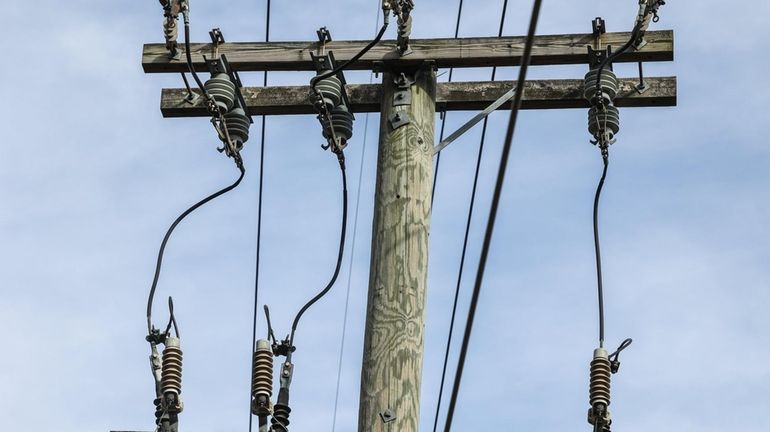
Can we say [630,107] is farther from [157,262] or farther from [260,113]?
[157,262]

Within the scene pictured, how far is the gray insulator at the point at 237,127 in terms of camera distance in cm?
953

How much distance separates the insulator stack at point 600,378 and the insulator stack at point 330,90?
6.95 ft

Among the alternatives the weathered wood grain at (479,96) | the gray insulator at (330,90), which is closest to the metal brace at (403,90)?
the weathered wood grain at (479,96)

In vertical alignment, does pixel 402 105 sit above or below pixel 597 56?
below

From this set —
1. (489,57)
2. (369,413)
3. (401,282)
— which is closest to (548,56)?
(489,57)

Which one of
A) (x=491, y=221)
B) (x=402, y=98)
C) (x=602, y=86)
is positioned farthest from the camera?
(x=602, y=86)

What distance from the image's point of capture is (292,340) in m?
8.65

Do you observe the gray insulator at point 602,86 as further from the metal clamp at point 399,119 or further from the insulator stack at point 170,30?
the insulator stack at point 170,30

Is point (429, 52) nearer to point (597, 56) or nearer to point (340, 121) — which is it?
point (340, 121)

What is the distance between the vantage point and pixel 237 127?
9.53 m

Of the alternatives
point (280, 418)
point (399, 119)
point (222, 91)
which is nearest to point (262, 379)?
point (280, 418)

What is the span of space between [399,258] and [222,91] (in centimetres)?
174

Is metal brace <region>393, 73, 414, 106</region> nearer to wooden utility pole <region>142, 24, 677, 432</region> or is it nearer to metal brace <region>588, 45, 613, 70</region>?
wooden utility pole <region>142, 24, 677, 432</region>

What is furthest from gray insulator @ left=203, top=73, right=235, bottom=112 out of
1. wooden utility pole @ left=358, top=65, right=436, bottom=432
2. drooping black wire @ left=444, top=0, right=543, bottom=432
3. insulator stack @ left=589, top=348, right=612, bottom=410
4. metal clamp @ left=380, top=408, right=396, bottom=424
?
drooping black wire @ left=444, top=0, right=543, bottom=432
